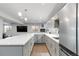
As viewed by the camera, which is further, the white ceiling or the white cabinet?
the white cabinet

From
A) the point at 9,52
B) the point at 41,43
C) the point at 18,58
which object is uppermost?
the point at 18,58

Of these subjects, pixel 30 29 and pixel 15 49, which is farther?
pixel 30 29

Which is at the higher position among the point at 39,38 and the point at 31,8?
the point at 31,8

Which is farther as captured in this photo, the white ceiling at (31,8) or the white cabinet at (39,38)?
the white cabinet at (39,38)

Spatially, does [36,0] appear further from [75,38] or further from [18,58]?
[75,38]

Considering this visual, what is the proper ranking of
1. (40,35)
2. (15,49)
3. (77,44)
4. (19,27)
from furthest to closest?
(19,27)
(40,35)
(15,49)
(77,44)

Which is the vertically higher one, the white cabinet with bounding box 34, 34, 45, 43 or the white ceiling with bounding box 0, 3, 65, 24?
the white ceiling with bounding box 0, 3, 65, 24

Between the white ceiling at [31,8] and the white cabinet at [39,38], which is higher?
the white ceiling at [31,8]

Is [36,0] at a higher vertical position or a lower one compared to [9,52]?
higher

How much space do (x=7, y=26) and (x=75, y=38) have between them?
1351cm

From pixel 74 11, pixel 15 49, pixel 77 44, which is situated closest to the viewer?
pixel 77 44

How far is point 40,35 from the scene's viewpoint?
8602 millimetres

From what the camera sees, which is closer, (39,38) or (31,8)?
(31,8)

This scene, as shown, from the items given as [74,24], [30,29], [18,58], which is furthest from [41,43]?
[18,58]
